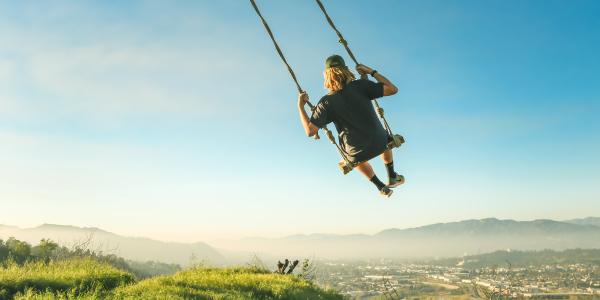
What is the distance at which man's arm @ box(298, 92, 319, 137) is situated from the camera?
665cm

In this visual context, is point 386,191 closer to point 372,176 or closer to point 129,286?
point 372,176

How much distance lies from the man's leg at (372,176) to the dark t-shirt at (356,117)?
564 mm

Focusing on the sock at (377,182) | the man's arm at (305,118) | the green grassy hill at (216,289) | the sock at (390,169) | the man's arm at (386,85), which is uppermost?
the man's arm at (386,85)

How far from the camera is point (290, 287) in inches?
352

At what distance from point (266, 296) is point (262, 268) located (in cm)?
560

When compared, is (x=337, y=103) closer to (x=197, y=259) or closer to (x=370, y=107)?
(x=370, y=107)

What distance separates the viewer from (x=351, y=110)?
659cm

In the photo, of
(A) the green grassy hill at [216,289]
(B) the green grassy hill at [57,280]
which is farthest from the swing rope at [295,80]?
(B) the green grassy hill at [57,280]

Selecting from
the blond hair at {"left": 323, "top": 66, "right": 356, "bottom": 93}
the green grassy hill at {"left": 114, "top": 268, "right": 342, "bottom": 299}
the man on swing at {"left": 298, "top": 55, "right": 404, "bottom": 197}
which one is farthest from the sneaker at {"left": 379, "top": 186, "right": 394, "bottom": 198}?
the green grassy hill at {"left": 114, "top": 268, "right": 342, "bottom": 299}

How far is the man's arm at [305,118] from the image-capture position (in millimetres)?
6648

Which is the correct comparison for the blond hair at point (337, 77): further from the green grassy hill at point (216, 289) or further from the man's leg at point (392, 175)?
the green grassy hill at point (216, 289)

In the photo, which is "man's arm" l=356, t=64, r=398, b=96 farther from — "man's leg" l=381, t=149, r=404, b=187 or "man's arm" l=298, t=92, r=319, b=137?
"man's leg" l=381, t=149, r=404, b=187

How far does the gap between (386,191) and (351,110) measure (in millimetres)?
1862

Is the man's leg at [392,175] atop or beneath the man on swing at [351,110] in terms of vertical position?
beneath
